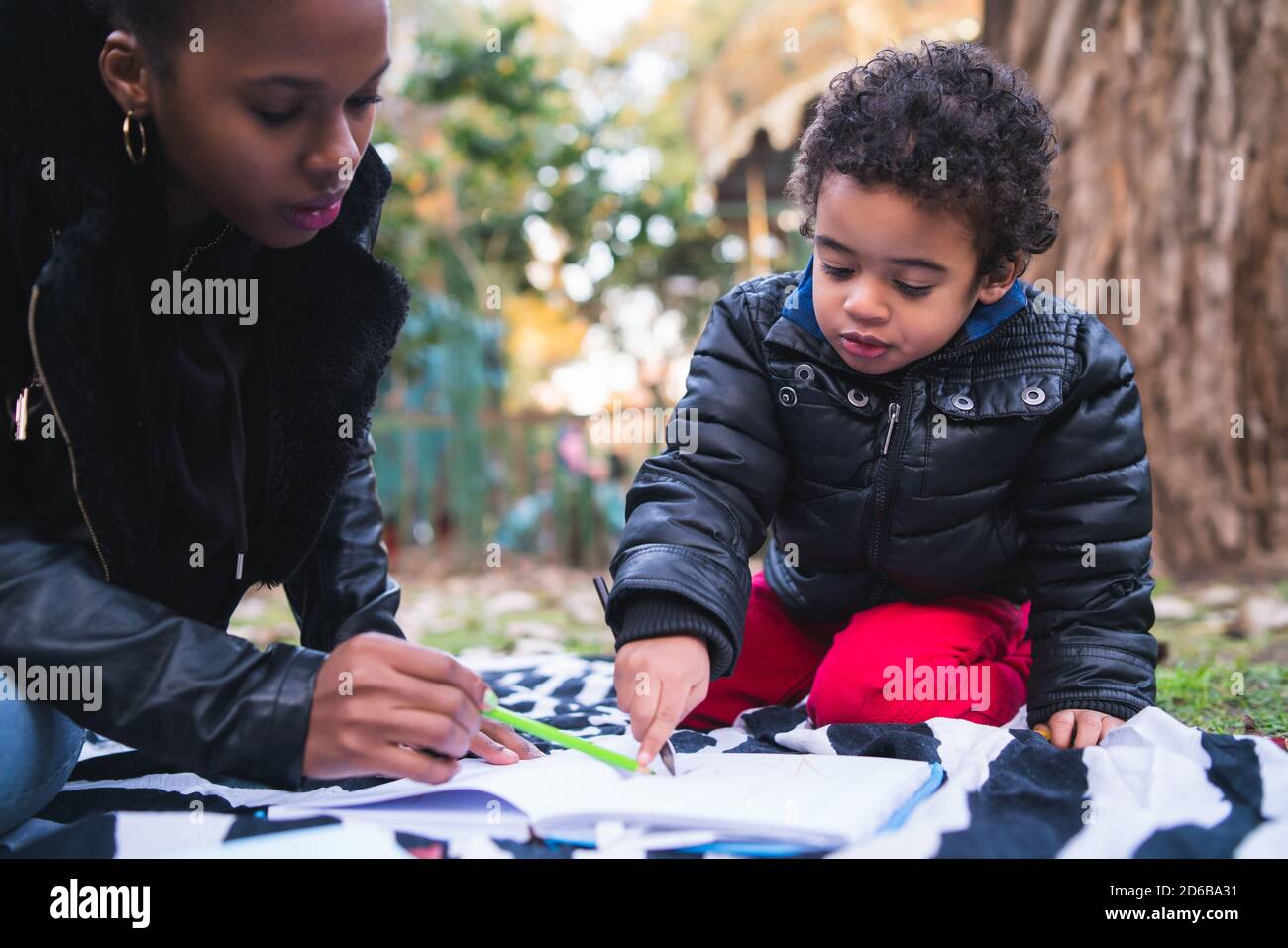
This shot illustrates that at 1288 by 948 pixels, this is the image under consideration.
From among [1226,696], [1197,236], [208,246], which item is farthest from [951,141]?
[1197,236]

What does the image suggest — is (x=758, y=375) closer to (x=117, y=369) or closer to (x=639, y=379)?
(x=117, y=369)

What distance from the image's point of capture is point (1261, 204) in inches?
152

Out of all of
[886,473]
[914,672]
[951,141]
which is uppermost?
[951,141]

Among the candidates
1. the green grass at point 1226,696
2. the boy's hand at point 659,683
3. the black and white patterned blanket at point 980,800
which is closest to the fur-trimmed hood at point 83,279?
the black and white patterned blanket at point 980,800

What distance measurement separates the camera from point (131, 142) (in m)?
1.34

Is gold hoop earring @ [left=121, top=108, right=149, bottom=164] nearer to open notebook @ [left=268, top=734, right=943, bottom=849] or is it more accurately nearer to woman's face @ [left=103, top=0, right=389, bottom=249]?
woman's face @ [left=103, top=0, right=389, bottom=249]

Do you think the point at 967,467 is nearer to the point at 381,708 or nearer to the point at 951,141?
the point at 951,141

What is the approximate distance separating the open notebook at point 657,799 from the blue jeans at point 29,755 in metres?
0.34

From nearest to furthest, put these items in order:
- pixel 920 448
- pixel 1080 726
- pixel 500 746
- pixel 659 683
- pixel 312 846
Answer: pixel 312 846, pixel 659 683, pixel 500 746, pixel 1080 726, pixel 920 448

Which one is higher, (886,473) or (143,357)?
(143,357)

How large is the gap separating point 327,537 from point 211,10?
0.90 meters

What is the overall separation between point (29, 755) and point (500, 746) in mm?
626

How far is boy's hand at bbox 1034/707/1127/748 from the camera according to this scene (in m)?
1.72
